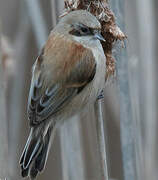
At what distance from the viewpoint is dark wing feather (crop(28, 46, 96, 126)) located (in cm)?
206

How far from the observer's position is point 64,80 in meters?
2.06

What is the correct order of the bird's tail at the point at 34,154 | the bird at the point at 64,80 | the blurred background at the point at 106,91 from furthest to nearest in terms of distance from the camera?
the blurred background at the point at 106,91, the bird at the point at 64,80, the bird's tail at the point at 34,154

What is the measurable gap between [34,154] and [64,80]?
1.31 feet

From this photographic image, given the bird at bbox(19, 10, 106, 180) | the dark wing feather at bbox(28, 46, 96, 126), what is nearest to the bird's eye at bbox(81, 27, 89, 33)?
the bird at bbox(19, 10, 106, 180)

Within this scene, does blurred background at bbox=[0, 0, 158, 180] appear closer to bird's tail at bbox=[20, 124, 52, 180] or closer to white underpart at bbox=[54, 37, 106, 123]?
white underpart at bbox=[54, 37, 106, 123]

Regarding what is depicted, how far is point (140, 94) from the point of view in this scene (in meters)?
2.79

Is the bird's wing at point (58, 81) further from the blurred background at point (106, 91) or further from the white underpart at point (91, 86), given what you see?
the blurred background at point (106, 91)

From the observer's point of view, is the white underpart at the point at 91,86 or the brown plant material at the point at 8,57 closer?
the white underpart at the point at 91,86

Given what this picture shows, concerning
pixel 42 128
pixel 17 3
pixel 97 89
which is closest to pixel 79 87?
pixel 97 89

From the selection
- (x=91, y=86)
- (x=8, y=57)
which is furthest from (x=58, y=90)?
(x=8, y=57)

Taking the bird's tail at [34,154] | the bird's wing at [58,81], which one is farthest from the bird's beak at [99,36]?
the bird's tail at [34,154]

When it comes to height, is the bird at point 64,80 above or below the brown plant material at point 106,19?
below

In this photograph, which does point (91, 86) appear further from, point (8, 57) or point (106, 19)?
point (8, 57)

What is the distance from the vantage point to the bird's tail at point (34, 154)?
1924 millimetres
